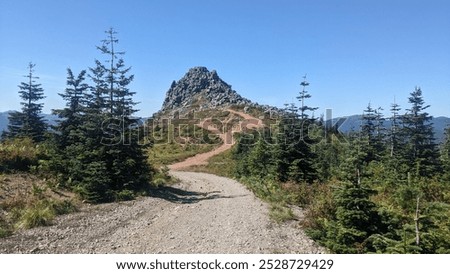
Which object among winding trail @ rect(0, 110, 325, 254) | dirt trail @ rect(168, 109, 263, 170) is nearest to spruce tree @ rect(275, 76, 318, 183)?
winding trail @ rect(0, 110, 325, 254)

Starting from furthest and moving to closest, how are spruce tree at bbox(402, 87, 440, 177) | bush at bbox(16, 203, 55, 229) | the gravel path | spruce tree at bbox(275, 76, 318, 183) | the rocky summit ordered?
1. the rocky summit
2. spruce tree at bbox(402, 87, 440, 177)
3. spruce tree at bbox(275, 76, 318, 183)
4. bush at bbox(16, 203, 55, 229)
5. the gravel path

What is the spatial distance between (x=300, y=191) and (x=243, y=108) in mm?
74965

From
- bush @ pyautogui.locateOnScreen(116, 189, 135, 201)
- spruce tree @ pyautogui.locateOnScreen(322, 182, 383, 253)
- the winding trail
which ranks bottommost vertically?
the winding trail

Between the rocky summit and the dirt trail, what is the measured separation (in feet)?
68.4

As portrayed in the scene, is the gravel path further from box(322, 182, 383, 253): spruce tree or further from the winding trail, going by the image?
box(322, 182, 383, 253): spruce tree

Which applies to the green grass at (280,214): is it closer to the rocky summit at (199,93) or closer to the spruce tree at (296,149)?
the spruce tree at (296,149)

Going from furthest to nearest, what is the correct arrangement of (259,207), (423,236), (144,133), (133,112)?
1. (144,133)
2. (133,112)
3. (259,207)
4. (423,236)

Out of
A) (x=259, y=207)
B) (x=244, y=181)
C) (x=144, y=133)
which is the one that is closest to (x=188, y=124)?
(x=244, y=181)

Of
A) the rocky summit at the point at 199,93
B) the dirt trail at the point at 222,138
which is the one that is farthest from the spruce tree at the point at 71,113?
the rocky summit at the point at 199,93

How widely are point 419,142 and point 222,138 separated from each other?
41451 mm

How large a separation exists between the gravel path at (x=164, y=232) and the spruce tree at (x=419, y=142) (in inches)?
665

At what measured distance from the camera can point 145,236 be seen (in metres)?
11.2

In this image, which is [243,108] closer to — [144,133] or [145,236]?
[144,133]

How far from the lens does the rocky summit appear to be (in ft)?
363
